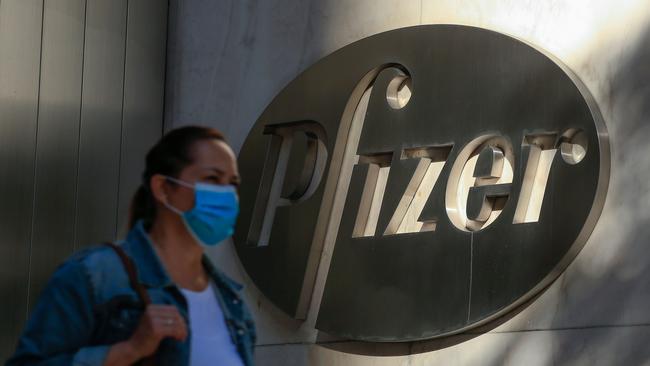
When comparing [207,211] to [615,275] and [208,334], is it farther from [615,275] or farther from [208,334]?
[615,275]

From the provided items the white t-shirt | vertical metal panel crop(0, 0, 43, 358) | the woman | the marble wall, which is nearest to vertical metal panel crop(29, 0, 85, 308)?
vertical metal panel crop(0, 0, 43, 358)

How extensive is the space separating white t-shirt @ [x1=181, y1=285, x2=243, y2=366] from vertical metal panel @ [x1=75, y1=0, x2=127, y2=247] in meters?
4.52

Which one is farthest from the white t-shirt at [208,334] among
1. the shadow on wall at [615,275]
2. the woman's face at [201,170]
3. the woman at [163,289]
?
the shadow on wall at [615,275]

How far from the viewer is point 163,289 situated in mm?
2824

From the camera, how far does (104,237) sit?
24.8 ft

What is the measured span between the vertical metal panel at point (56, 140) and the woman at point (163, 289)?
4090 mm

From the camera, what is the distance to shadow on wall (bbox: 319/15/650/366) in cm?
574

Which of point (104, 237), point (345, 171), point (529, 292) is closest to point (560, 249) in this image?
point (529, 292)

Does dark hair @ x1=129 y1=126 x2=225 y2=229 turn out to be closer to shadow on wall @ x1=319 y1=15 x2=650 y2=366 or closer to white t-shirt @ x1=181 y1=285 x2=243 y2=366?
white t-shirt @ x1=181 y1=285 x2=243 y2=366

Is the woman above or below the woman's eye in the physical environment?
below

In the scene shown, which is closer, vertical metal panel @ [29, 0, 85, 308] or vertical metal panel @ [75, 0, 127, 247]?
vertical metal panel @ [29, 0, 85, 308]

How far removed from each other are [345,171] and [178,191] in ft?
13.3

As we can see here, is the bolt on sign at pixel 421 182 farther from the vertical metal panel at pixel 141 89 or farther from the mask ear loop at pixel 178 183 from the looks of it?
the mask ear loop at pixel 178 183

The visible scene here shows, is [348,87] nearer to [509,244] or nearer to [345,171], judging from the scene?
[345,171]
